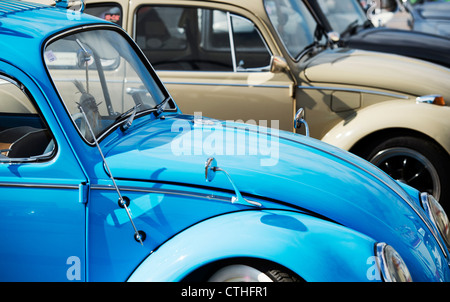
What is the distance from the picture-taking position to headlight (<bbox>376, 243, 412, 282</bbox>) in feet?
8.15

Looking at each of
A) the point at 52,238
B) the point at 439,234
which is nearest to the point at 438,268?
the point at 439,234

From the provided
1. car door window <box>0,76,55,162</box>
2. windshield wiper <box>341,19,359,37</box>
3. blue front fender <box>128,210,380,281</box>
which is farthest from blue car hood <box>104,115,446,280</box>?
windshield wiper <box>341,19,359,37</box>

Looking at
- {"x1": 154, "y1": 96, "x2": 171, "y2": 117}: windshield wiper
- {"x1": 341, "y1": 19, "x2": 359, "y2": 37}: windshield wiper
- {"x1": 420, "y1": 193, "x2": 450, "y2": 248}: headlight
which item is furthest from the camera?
{"x1": 341, "y1": 19, "x2": 359, "y2": 37}: windshield wiper

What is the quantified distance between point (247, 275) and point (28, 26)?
5.31 ft

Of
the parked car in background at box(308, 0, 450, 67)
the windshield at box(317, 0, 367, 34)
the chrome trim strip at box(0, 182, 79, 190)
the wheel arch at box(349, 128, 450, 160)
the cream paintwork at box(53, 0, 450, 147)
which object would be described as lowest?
the chrome trim strip at box(0, 182, 79, 190)

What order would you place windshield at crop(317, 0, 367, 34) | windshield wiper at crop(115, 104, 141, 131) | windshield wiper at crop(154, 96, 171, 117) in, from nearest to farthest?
windshield wiper at crop(115, 104, 141, 131)
windshield wiper at crop(154, 96, 171, 117)
windshield at crop(317, 0, 367, 34)

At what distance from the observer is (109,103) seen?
11.0 ft

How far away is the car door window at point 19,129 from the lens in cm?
281

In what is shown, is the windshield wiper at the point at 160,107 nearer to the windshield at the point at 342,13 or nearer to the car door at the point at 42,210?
the car door at the point at 42,210

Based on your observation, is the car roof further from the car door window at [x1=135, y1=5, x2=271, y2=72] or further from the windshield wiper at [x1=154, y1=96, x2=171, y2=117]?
the car door window at [x1=135, y1=5, x2=271, y2=72]

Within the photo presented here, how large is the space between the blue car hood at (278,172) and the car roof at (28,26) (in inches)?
22.6

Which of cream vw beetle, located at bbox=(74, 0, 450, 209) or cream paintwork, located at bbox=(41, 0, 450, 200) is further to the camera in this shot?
cream paintwork, located at bbox=(41, 0, 450, 200)

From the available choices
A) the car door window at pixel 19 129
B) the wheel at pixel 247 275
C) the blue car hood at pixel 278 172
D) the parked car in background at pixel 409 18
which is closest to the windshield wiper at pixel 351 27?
the parked car in background at pixel 409 18

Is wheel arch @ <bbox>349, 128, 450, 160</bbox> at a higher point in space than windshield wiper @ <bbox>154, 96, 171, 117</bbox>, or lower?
higher
